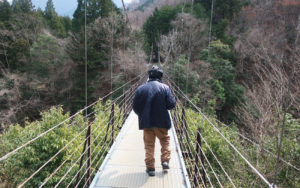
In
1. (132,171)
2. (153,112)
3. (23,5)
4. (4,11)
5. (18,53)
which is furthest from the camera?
(23,5)

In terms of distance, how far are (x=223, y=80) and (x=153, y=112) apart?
1168 centimetres

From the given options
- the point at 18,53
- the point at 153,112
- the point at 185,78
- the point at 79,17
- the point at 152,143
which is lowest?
the point at 152,143

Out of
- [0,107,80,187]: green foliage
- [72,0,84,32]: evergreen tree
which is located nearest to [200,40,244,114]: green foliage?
[0,107,80,187]: green foliage

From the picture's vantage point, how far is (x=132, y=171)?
7.13 ft

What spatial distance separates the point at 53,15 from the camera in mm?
21031

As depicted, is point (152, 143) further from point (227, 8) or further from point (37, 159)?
point (227, 8)

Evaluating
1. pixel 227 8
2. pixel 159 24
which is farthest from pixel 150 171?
pixel 159 24

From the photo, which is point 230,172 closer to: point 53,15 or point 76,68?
point 76,68

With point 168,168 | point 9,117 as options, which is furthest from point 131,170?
point 9,117

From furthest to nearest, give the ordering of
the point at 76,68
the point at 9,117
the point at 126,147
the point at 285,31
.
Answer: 1. the point at 76,68
2. the point at 285,31
3. the point at 9,117
4. the point at 126,147

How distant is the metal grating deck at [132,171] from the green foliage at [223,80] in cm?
972

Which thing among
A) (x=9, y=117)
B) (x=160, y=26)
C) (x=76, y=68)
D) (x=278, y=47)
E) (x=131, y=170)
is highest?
(x=160, y=26)

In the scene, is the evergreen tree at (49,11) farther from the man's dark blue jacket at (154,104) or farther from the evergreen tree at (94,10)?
the man's dark blue jacket at (154,104)

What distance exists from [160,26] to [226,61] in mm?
10230
